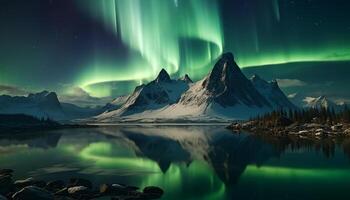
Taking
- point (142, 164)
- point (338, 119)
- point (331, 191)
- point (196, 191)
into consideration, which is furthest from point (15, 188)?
point (338, 119)

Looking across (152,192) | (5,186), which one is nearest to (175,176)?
(152,192)

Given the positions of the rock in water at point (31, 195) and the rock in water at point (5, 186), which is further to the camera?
the rock in water at point (5, 186)

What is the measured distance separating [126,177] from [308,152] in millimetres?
48232

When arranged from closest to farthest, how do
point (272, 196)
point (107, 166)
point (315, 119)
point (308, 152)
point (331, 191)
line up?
point (272, 196), point (331, 191), point (107, 166), point (308, 152), point (315, 119)

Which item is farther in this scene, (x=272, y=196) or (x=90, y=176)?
(x=90, y=176)

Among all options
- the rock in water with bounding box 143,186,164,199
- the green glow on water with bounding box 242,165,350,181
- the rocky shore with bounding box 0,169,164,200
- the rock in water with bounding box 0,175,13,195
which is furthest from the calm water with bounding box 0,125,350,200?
the rock in water with bounding box 0,175,13,195

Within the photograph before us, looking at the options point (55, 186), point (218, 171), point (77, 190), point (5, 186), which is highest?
point (5, 186)

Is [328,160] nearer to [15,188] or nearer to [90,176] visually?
[90,176]

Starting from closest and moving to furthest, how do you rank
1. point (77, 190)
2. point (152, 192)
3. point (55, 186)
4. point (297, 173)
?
point (77, 190)
point (152, 192)
point (55, 186)
point (297, 173)

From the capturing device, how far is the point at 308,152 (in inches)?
3519

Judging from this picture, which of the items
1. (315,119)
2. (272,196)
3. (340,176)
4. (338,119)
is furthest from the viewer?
(315,119)

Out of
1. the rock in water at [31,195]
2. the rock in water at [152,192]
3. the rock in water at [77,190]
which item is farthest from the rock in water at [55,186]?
the rock in water at [152,192]

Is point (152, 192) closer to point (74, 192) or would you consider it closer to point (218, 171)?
point (74, 192)

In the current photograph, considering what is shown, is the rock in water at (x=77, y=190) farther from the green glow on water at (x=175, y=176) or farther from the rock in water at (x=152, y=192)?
the green glow on water at (x=175, y=176)
